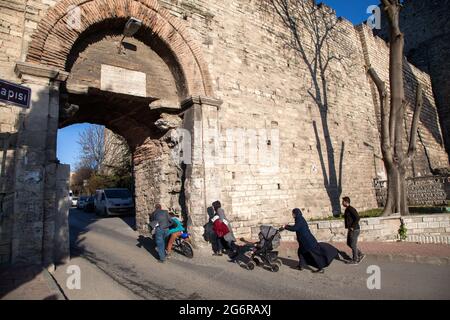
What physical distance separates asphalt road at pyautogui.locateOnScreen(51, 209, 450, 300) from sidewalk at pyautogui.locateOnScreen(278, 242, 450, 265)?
189 mm

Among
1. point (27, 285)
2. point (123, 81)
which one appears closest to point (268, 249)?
point (27, 285)

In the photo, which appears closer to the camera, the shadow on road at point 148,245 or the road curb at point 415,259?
the road curb at point 415,259

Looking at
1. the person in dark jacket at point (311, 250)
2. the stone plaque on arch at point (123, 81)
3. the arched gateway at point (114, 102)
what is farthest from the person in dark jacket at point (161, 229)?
the stone plaque on arch at point (123, 81)

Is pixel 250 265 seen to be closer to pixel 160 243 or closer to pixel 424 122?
pixel 160 243

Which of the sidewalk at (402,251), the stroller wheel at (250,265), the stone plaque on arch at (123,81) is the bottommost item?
the stroller wheel at (250,265)

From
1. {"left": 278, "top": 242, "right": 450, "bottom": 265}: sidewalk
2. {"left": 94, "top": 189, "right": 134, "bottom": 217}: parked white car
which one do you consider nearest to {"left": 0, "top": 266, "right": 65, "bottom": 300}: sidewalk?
{"left": 278, "top": 242, "right": 450, "bottom": 265}: sidewalk

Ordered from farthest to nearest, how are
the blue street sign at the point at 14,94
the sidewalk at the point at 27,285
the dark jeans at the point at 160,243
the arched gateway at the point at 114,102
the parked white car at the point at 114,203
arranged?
the parked white car at the point at 114,203, the dark jeans at the point at 160,243, the arched gateway at the point at 114,102, the sidewalk at the point at 27,285, the blue street sign at the point at 14,94

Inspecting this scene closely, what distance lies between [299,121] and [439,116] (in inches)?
710

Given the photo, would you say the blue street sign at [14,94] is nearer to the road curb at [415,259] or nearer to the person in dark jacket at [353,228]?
the person in dark jacket at [353,228]

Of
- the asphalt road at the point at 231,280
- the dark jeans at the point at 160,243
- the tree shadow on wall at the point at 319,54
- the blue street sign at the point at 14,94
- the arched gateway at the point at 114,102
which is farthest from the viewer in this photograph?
the tree shadow on wall at the point at 319,54

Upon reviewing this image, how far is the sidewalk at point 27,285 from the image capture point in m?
3.47

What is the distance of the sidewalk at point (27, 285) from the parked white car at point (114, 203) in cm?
1070
